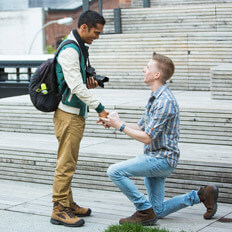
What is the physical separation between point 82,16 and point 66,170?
4.54 ft

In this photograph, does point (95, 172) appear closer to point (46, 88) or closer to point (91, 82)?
point (91, 82)

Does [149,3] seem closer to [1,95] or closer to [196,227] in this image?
[1,95]

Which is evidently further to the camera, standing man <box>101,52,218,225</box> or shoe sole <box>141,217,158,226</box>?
shoe sole <box>141,217,158,226</box>

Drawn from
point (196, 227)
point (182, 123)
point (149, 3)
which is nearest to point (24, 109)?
point (182, 123)

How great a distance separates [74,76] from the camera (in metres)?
5.26

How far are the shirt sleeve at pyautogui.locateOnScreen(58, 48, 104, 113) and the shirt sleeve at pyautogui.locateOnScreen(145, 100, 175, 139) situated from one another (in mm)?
527

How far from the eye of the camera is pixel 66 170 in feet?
17.9

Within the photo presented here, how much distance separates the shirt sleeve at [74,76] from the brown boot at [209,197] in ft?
3.85

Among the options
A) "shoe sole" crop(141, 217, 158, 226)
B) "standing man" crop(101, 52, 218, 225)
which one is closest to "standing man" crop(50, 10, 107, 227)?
"standing man" crop(101, 52, 218, 225)

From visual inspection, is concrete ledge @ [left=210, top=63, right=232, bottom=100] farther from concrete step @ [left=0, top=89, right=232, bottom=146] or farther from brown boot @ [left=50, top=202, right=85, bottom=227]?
brown boot @ [left=50, top=202, right=85, bottom=227]

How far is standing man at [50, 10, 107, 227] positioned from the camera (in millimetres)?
5305

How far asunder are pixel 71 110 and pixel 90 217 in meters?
1.05

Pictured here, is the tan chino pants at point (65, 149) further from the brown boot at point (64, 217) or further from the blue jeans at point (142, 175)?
the blue jeans at point (142, 175)

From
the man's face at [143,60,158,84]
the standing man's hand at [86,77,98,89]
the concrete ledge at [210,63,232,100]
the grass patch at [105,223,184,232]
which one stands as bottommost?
the grass patch at [105,223,184,232]
